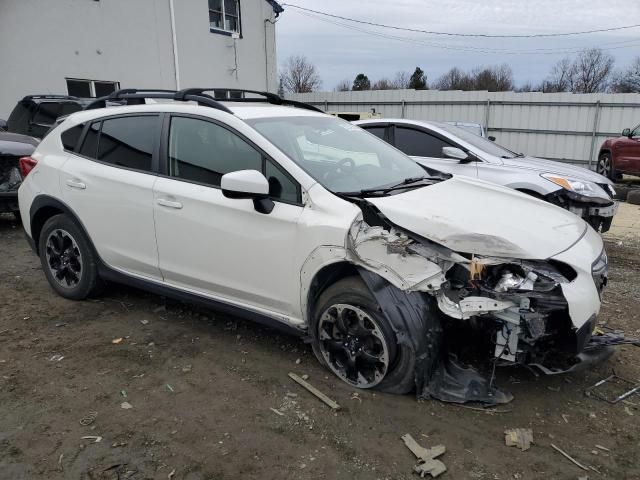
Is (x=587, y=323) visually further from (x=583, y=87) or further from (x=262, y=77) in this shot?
(x=583, y=87)

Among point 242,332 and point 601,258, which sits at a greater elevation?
point 601,258

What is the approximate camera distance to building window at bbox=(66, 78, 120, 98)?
518 inches

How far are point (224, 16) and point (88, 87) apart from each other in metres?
5.95

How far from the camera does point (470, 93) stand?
17141 millimetres

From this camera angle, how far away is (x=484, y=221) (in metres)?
3.10

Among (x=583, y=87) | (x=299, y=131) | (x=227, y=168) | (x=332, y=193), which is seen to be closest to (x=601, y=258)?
(x=332, y=193)

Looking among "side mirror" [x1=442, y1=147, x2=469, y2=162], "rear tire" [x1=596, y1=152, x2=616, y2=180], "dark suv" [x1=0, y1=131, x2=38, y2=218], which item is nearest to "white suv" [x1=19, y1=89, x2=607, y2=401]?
"side mirror" [x1=442, y1=147, x2=469, y2=162]

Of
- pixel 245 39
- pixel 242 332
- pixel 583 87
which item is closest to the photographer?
pixel 242 332

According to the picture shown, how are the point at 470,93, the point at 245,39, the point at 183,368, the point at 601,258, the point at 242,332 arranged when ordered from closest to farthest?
the point at 601,258
the point at 183,368
the point at 242,332
the point at 470,93
the point at 245,39

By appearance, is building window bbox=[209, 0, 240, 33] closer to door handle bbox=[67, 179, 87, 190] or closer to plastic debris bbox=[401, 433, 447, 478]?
door handle bbox=[67, 179, 87, 190]

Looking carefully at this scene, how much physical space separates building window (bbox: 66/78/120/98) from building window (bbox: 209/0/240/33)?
438cm

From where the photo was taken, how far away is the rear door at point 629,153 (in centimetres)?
1251

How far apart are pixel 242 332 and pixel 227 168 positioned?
1345 mm

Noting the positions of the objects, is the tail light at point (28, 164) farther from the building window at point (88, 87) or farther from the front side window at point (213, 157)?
the building window at point (88, 87)
